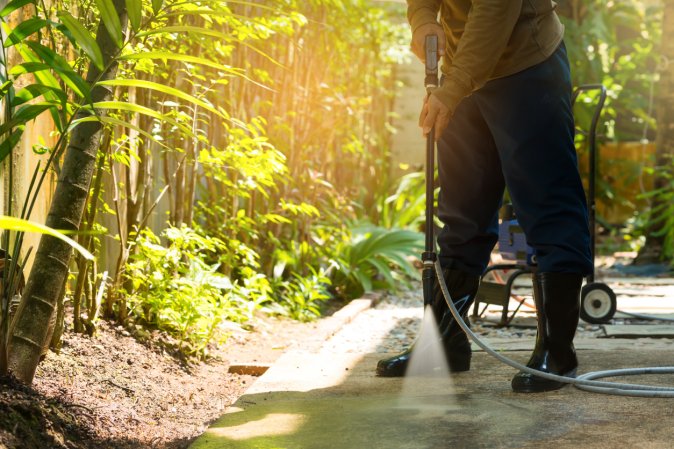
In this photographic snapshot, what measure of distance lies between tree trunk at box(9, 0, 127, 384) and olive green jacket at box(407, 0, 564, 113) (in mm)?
947

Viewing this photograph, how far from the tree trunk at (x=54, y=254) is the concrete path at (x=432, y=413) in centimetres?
46

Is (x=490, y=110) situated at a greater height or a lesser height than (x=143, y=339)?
greater

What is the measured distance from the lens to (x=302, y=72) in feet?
20.2

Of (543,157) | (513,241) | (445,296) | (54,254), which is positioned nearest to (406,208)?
(513,241)

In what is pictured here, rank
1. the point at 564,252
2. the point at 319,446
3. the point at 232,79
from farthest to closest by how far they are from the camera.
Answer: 1. the point at 232,79
2. the point at 564,252
3. the point at 319,446

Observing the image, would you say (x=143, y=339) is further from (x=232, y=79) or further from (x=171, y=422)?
(x=232, y=79)

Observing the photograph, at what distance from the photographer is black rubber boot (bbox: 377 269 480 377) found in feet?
9.76

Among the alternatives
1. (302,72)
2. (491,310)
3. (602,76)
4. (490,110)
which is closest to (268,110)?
(302,72)

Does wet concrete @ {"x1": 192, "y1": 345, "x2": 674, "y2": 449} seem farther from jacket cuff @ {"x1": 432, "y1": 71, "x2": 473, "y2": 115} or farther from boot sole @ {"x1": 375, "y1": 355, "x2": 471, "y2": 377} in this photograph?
jacket cuff @ {"x1": 432, "y1": 71, "x2": 473, "y2": 115}

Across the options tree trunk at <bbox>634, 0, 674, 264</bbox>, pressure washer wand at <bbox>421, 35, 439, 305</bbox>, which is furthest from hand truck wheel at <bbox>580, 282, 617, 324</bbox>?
tree trunk at <bbox>634, 0, 674, 264</bbox>

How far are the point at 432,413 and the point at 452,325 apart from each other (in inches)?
26.0

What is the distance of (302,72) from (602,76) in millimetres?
4712

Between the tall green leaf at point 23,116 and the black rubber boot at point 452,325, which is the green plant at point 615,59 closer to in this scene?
the black rubber boot at point 452,325

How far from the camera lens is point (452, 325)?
118 inches
